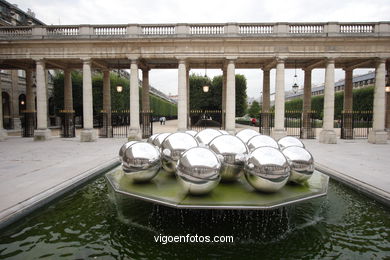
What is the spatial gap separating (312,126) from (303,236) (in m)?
19.4

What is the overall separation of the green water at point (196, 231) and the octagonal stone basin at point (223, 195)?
2.15 ft

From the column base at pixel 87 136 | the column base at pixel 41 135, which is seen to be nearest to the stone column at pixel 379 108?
the column base at pixel 87 136

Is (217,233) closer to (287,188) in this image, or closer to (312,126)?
(287,188)

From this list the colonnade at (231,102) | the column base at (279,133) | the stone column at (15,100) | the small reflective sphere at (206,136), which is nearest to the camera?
the small reflective sphere at (206,136)

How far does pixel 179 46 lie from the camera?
1795cm

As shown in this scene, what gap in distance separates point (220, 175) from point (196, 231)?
1.29m

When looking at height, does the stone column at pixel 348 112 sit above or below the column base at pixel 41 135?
above

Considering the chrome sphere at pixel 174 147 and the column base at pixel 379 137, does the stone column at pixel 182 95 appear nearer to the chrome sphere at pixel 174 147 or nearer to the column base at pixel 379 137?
the chrome sphere at pixel 174 147

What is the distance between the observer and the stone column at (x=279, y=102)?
58.2 ft

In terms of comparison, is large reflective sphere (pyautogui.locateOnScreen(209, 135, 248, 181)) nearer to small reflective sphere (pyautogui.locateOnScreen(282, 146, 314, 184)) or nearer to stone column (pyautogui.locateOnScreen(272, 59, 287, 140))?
small reflective sphere (pyautogui.locateOnScreen(282, 146, 314, 184))

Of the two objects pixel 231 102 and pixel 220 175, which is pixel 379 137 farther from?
pixel 220 175

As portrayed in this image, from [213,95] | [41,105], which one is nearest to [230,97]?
[41,105]

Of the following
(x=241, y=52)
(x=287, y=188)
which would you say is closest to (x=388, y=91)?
(x=241, y=52)

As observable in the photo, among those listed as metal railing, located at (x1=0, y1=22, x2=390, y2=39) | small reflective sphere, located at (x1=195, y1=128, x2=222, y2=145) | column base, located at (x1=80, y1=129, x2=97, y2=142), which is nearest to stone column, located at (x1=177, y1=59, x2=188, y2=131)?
metal railing, located at (x1=0, y1=22, x2=390, y2=39)
